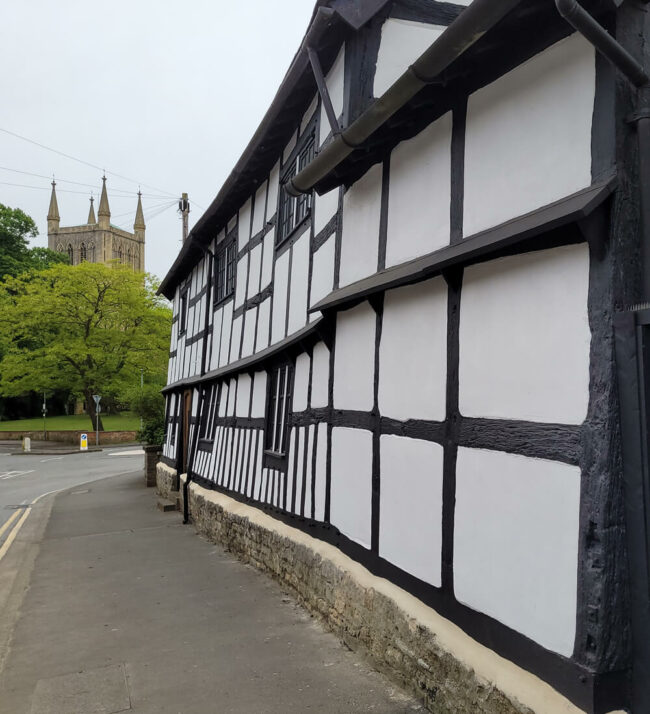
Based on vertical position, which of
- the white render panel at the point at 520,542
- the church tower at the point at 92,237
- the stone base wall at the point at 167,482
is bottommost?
the stone base wall at the point at 167,482

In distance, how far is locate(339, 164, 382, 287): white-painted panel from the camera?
5.30m

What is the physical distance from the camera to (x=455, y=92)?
4.16 metres

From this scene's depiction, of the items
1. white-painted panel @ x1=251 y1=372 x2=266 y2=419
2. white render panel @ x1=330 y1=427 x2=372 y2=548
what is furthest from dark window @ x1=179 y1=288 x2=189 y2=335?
white render panel @ x1=330 y1=427 x2=372 y2=548

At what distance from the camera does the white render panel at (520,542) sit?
304 cm

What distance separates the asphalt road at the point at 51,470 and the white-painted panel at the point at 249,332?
7.33 metres

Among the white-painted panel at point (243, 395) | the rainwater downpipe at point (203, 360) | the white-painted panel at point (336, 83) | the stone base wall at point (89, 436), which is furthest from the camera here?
the stone base wall at point (89, 436)

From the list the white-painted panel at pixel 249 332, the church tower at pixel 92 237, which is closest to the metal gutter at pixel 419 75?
the white-painted panel at pixel 249 332

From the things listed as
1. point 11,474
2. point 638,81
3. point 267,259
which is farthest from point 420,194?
point 11,474

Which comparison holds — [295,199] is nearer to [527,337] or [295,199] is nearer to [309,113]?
[309,113]

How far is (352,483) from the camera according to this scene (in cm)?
546

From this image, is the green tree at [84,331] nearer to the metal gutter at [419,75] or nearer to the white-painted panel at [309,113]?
the white-painted panel at [309,113]

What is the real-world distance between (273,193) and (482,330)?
604 cm

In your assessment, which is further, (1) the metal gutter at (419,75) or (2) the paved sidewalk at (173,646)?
(2) the paved sidewalk at (173,646)

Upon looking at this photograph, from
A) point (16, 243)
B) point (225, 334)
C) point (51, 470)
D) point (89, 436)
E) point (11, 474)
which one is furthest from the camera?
point (16, 243)
